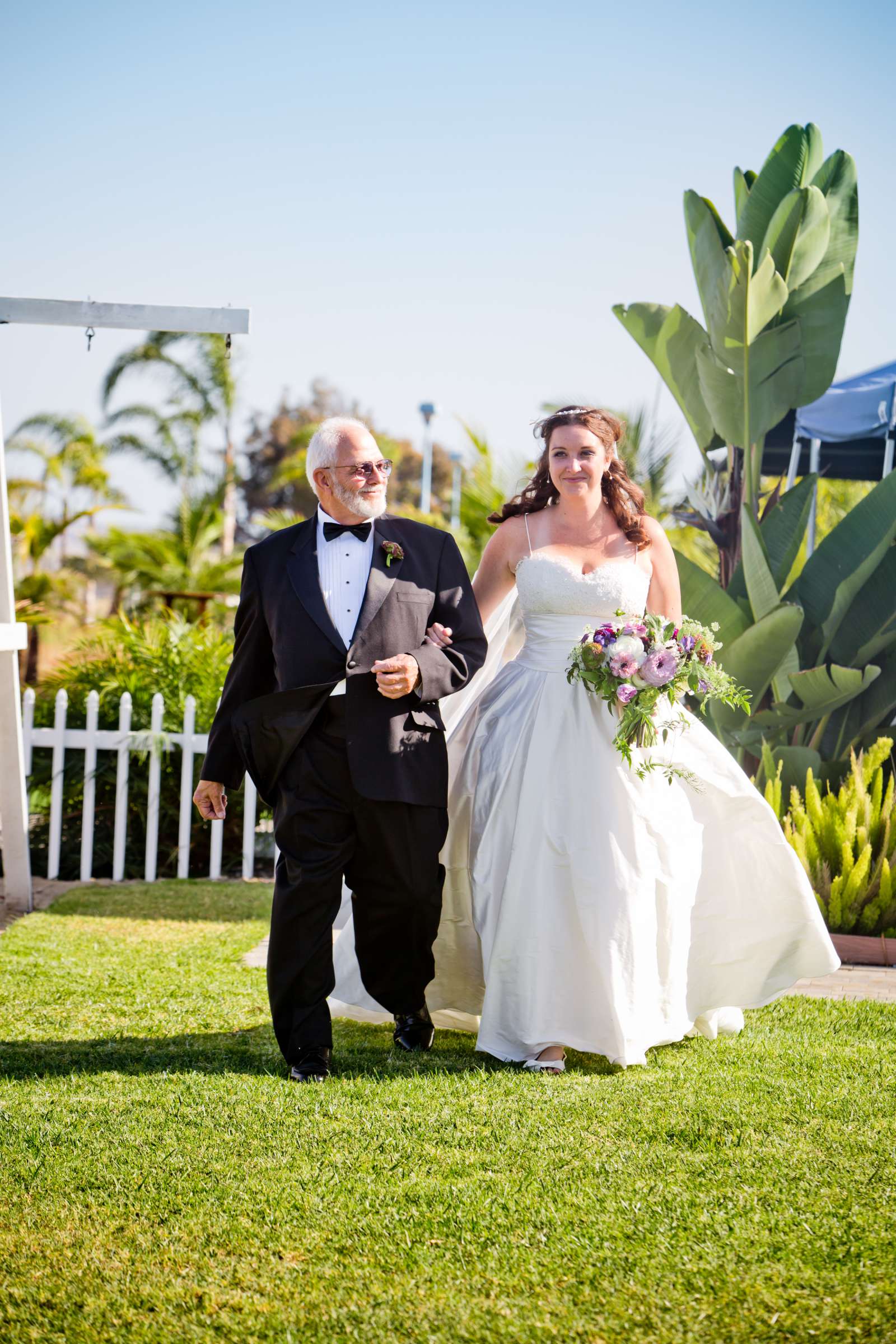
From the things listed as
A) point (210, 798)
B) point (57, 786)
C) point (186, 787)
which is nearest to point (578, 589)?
point (210, 798)

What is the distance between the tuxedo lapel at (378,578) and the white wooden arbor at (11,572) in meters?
1.72

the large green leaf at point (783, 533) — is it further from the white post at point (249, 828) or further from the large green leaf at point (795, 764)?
the white post at point (249, 828)

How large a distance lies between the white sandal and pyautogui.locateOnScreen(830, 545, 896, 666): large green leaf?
16.0 feet

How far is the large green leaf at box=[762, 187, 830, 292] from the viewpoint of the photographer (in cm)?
804

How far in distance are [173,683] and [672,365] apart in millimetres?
4270

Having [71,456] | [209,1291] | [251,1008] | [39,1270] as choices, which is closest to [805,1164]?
[209,1291]

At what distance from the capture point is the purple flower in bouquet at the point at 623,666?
14.0 ft

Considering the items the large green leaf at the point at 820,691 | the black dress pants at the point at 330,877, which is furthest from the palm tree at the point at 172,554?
the black dress pants at the point at 330,877

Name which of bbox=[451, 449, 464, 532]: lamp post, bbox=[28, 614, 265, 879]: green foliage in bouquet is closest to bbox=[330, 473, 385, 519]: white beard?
bbox=[28, 614, 265, 879]: green foliage in bouquet

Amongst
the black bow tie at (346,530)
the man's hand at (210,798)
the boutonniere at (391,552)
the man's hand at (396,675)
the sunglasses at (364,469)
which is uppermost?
the sunglasses at (364,469)

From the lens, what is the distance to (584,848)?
425 centimetres

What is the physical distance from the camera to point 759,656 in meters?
7.57

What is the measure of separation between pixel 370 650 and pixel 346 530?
1.61 feet

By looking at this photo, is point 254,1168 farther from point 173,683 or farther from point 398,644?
point 173,683
